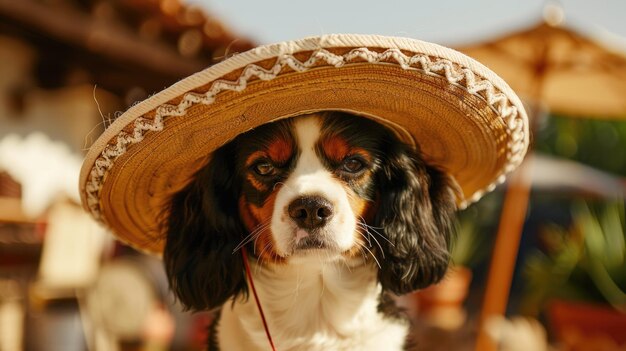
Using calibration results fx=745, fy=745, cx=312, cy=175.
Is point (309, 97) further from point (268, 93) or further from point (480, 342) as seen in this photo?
point (480, 342)

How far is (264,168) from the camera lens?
2.03 metres

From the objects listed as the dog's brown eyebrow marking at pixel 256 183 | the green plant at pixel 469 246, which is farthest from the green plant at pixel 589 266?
the dog's brown eyebrow marking at pixel 256 183

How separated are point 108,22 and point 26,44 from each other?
1.71ft

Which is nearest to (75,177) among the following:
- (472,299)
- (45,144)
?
(45,144)

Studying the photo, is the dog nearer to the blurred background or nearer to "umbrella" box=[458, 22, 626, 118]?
the blurred background

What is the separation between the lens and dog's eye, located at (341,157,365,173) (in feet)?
6.68

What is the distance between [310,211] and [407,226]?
1.16ft

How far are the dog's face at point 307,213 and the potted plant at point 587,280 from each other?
4.25 metres

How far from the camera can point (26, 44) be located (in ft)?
14.3

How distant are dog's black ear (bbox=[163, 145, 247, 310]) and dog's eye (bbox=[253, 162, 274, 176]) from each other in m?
0.09

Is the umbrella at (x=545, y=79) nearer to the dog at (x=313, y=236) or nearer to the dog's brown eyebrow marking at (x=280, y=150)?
the dog at (x=313, y=236)

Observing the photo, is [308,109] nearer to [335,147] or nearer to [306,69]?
[335,147]

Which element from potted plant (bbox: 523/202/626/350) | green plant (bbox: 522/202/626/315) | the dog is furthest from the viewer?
green plant (bbox: 522/202/626/315)

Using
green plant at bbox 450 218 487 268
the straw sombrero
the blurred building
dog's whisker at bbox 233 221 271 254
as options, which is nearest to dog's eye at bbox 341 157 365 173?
the straw sombrero
